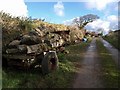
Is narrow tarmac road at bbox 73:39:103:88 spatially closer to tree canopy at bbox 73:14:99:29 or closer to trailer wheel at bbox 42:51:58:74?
trailer wheel at bbox 42:51:58:74

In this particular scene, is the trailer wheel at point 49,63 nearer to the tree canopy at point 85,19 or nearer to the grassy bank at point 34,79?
the grassy bank at point 34,79

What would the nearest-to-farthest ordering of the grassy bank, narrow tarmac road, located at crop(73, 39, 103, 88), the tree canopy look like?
the grassy bank < narrow tarmac road, located at crop(73, 39, 103, 88) < the tree canopy

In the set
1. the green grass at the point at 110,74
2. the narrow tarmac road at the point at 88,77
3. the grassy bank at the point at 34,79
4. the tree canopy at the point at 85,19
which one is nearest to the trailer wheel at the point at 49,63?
the grassy bank at the point at 34,79

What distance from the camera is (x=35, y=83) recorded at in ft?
36.7

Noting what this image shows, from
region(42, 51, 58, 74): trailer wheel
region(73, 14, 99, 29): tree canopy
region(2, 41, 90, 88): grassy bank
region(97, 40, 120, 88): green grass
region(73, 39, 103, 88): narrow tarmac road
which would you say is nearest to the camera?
region(2, 41, 90, 88): grassy bank

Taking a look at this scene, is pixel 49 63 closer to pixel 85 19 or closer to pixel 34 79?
pixel 34 79

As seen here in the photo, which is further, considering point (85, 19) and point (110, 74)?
point (85, 19)

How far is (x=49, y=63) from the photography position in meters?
12.5

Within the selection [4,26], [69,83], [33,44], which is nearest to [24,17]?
[4,26]

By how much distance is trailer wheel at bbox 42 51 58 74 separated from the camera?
12188mm

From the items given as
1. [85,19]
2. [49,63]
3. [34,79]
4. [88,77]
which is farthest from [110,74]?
[85,19]

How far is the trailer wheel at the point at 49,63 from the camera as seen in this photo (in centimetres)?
1219

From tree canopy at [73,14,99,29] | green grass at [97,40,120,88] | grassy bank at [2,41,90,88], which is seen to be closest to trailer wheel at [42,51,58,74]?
grassy bank at [2,41,90,88]

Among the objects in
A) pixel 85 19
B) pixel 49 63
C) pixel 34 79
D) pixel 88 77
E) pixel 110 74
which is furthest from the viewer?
pixel 85 19
